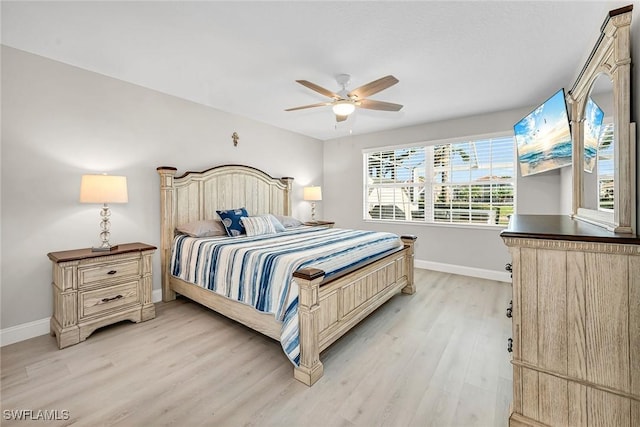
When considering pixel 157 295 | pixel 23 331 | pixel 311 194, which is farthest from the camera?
pixel 311 194

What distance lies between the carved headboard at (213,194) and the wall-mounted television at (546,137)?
355 cm

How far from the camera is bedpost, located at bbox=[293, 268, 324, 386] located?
75.7 inches

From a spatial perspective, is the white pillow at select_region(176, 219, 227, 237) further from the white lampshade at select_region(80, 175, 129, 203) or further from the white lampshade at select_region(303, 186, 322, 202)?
the white lampshade at select_region(303, 186, 322, 202)

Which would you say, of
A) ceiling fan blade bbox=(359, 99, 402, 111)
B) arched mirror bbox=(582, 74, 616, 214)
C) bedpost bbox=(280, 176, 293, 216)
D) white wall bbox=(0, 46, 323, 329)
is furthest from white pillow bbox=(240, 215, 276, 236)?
arched mirror bbox=(582, 74, 616, 214)

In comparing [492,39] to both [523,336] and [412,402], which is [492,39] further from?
[412,402]

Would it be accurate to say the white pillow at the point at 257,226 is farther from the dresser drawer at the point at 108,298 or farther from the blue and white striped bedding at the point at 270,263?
the dresser drawer at the point at 108,298

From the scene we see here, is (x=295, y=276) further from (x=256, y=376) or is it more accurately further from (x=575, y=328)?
(x=575, y=328)

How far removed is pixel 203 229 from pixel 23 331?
1.78 m

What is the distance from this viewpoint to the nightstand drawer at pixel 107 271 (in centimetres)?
251

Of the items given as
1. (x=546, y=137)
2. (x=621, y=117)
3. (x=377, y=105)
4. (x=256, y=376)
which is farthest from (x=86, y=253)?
(x=546, y=137)

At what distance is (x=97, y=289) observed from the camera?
2582mm

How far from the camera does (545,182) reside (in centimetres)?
389

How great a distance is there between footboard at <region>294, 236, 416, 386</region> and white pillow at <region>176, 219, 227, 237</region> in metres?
1.95

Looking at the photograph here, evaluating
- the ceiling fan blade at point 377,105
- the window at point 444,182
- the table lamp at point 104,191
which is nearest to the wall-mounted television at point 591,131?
the ceiling fan blade at point 377,105
